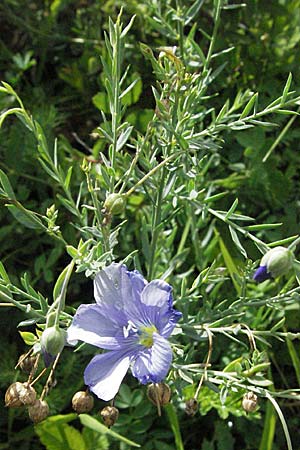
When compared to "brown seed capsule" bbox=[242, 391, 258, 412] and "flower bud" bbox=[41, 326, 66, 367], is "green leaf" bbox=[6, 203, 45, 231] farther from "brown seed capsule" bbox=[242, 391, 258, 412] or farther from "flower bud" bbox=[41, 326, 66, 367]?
"brown seed capsule" bbox=[242, 391, 258, 412]

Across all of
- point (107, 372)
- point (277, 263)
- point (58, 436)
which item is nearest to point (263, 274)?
point (277, 263)

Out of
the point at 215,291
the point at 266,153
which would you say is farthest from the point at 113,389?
the point at 266,153

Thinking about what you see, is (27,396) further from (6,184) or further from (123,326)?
(6,184)

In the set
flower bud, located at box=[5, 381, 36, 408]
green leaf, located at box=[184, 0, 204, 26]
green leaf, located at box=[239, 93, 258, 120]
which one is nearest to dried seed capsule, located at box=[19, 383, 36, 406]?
flower bud, located at box=[5, 381, 36, 408]

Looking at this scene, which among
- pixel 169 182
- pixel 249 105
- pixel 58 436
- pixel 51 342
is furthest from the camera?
pixel 58 436

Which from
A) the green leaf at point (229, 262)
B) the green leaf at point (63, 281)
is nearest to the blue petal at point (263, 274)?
the green leaf at point (63, 281)

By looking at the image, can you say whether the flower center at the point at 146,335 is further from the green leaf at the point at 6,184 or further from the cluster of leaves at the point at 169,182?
the green leaf at the point at 6,184

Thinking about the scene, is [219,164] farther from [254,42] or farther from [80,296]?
[80,296]
